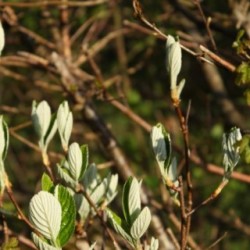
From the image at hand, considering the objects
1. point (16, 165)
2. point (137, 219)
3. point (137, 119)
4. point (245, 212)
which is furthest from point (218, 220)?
point (137, 219)

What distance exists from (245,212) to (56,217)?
3.03m

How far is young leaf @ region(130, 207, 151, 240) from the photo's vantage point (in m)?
1.43

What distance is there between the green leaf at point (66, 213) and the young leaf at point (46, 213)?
0.09ft

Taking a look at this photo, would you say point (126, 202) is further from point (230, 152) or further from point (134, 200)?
point (230, 152)

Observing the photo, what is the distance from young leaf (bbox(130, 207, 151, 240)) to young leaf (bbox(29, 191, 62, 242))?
0.17 metres

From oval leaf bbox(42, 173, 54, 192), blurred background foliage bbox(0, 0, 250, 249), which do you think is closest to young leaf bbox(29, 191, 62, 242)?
oval leaf bbox(42, 173, 54, 192)

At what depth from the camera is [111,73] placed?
4.79 m

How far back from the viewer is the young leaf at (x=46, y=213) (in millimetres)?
1394

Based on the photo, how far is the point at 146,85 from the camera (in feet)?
15.2

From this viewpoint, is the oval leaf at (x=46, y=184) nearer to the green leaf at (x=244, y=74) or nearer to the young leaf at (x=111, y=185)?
the young leaf at (x=111, y=185)

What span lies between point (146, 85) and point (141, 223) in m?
3.24

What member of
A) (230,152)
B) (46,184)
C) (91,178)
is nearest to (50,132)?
(91,178)

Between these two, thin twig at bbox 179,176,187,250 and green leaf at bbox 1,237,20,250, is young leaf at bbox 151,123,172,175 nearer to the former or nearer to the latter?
thin twig at bbox 179,176,187,250

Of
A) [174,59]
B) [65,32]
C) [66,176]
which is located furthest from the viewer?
[65,32]
